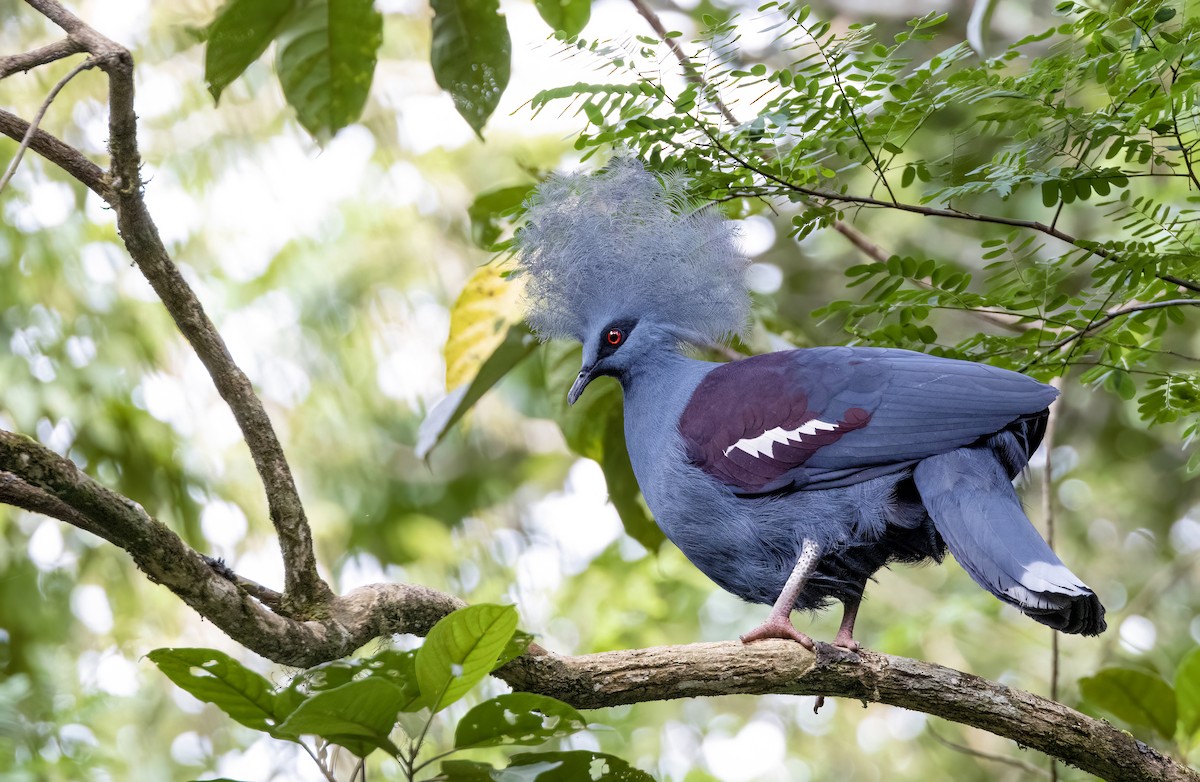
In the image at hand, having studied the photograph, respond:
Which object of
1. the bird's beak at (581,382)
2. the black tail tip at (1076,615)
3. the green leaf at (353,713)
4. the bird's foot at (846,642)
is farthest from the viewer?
the bird's beak at (581,382)

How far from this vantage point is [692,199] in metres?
2.83

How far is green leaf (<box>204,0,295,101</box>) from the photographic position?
2.92 meters

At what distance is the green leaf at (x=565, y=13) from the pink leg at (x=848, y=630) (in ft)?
5.82

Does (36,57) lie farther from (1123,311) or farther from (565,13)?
(1123,311)

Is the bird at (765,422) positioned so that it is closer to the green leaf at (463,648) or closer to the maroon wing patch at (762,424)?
the maroon wing patch at (762,424)

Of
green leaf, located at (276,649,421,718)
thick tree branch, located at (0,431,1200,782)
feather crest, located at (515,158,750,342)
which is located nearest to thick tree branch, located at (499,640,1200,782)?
thick tree branch, located at (0,431,1200,782)

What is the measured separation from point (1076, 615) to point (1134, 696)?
1.14m

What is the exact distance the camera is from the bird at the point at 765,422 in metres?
2.56

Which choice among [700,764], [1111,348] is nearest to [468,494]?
[700,764]

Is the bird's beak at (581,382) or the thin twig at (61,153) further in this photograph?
the bird's beak at (581,382)

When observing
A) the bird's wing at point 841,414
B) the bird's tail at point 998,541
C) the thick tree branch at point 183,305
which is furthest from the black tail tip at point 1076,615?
the thick tree branch at point 183,305

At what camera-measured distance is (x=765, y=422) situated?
9.05 feet

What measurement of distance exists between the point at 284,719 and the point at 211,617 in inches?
9.5

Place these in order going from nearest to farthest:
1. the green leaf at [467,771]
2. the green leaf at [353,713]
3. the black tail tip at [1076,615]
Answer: the green leaf at [353,713], the green leaf at [467,771], the black tail tip at [1076,615]
